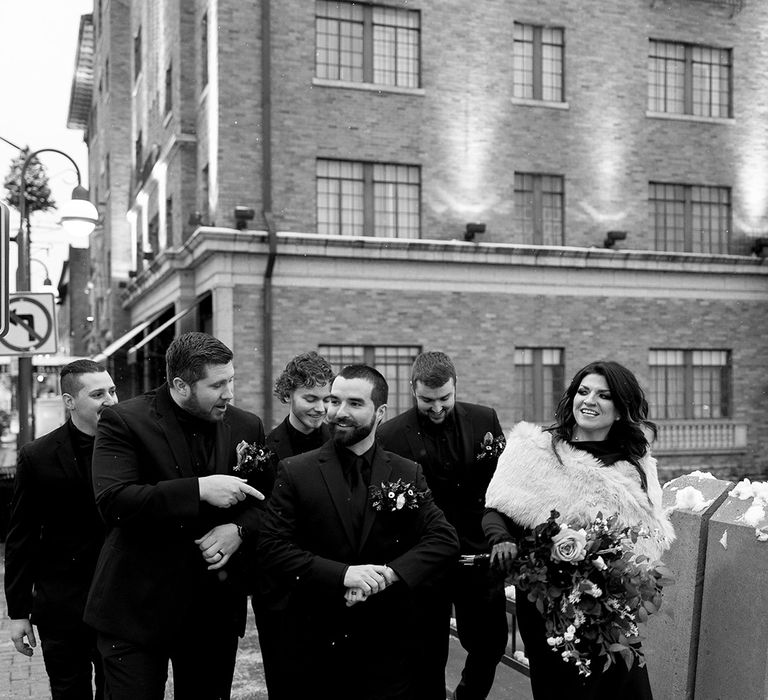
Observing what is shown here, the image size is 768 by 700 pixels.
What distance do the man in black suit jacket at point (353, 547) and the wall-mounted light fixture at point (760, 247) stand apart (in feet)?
66.6

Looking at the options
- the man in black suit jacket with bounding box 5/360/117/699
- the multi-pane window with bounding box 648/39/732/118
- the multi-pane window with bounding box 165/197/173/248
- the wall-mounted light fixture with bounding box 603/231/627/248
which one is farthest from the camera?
the multi-pane window with bounding box 165/197/173/248

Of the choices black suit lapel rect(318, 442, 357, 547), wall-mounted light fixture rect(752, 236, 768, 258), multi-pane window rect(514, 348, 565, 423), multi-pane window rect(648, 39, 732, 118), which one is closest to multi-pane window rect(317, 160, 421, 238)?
multi-pane window rect(514, 348, 565, 423)

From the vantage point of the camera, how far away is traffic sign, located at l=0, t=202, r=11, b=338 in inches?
148

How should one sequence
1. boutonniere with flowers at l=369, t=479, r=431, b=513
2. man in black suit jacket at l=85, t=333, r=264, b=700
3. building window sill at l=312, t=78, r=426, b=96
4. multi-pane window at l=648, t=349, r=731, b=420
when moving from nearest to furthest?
man in black suit jacket at l=85, t=333, r=264, b=700, boutonniere with flowers at l=369, t=479, r=431, b=513, building window sill at l=312, t=78, r=426, b=96, multi-pane window at l=648, t=349, r=731, b=420

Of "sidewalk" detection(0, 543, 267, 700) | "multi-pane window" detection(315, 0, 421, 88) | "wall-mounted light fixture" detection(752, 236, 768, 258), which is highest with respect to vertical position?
"multi-pane window" detection(315, 0, 421, 88)

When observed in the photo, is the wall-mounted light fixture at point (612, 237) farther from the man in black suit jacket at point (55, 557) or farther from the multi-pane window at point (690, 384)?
the man in black suit jacket at point (55, 557)

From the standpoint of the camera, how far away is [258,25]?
1841cm

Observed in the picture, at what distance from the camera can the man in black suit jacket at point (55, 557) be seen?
15.5ft

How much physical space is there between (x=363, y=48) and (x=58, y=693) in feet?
55.7

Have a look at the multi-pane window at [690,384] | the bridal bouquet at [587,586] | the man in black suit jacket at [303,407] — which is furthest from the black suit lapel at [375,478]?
the multi-pane window at [690,384]

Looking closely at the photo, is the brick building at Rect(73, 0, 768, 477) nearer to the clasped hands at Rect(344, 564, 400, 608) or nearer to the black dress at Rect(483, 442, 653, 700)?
the black dress at Rect(483, 442, 653, 700)

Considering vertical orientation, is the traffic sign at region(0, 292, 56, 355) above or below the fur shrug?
above

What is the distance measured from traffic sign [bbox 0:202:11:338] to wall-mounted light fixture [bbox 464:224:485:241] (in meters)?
15.8

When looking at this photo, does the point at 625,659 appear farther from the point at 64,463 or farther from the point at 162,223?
the point at 162,223
